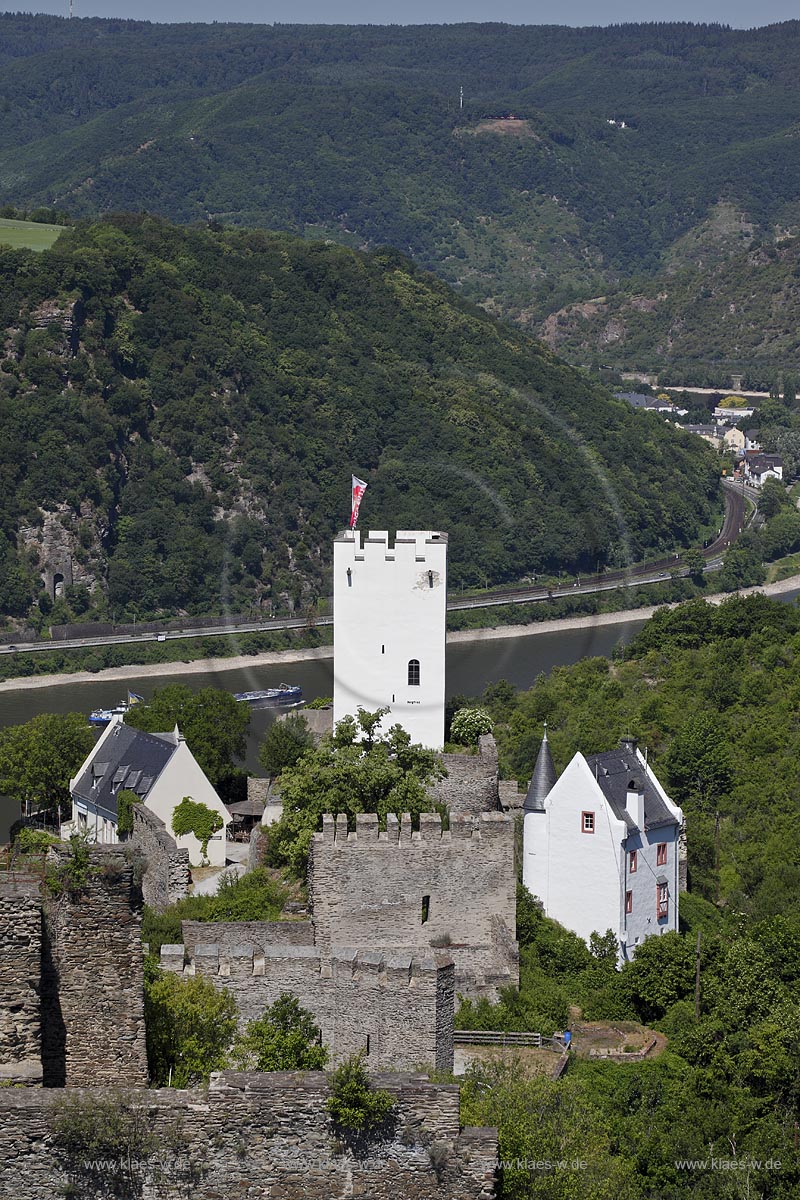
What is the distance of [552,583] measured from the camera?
361 ft

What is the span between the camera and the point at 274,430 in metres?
136

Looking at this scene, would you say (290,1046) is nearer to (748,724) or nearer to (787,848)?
(787,848)

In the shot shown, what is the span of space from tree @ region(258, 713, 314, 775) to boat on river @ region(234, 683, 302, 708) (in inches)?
1612

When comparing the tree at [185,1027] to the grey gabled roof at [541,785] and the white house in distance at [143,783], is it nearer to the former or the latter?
the grey gabled roof at [541,785]

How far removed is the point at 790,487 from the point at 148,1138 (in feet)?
494

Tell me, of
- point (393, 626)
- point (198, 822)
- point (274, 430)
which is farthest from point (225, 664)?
point (198, 822)

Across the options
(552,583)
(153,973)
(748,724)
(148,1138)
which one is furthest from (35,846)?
(552,583)

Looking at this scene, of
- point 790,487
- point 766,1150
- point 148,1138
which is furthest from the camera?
point 790,487

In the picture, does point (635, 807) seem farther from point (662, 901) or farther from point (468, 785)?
point (468, 785)

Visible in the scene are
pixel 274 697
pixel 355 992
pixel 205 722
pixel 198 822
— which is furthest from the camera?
pixel 274 697

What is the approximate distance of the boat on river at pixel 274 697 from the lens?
8612 centimetres

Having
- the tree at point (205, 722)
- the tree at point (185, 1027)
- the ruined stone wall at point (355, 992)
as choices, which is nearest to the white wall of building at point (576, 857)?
the tree at point (205, 722)

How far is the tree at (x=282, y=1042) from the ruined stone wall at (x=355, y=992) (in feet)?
0.54

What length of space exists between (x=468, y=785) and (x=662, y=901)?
3843 mm
